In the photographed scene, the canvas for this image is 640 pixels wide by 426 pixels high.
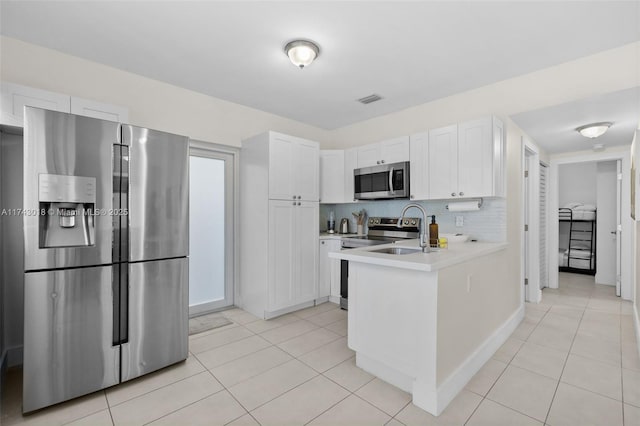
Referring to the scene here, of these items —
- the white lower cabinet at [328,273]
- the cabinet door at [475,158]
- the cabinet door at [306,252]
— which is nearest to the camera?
the cabinet door at [475,158]

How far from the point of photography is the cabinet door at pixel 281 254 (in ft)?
11.3

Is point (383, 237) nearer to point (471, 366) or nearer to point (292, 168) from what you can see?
point (292, 168)

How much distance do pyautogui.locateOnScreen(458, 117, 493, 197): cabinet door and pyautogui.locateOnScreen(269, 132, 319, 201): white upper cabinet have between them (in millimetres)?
1747

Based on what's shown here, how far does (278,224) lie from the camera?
350 cm

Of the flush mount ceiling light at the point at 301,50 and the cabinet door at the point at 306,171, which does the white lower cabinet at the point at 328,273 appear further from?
the flush mount ceiling light at the point at 301,50

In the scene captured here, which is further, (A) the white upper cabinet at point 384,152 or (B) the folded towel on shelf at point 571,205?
(B) the folded towel on shelf at point 571,205

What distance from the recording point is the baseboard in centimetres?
187

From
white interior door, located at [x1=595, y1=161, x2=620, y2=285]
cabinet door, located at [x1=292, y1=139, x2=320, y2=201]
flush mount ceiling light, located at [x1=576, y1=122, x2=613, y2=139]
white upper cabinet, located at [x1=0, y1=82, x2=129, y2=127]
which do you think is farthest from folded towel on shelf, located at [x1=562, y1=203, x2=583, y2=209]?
white upper cabinet, located at [x1=0, y1=82, x2=129, y2=127]

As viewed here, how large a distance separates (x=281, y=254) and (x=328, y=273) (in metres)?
0.83

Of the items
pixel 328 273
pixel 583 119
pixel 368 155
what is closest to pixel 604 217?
pixel 583 119

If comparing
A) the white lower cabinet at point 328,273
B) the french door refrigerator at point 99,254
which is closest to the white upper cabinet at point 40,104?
the french door refrigerator at point 99,254

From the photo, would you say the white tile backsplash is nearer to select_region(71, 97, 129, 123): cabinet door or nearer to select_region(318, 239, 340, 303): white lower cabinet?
select_region(318, 239, 340, 303): white lower cabinet

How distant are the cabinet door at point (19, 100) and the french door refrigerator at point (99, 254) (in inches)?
27.2

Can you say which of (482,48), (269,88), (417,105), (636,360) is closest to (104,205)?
(269,88)
